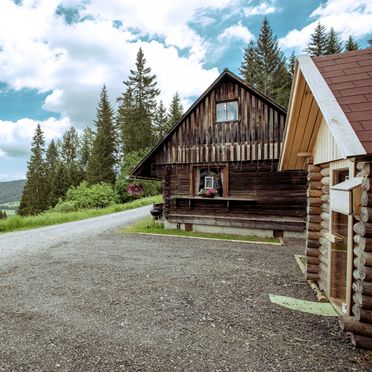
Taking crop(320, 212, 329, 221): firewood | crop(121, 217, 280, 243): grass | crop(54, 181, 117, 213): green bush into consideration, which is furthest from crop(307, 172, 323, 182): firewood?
crop(54, 181, 117, 213): green bush

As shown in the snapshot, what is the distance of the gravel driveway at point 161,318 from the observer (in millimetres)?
3041

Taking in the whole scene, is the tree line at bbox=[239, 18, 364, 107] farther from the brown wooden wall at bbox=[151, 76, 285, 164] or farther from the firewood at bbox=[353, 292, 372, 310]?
the firewood at bbox=[353, 292, 372, 310]

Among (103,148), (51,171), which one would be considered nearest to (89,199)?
(103,148)

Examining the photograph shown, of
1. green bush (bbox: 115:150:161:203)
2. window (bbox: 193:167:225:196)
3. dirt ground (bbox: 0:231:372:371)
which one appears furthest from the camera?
green bush (bbox: 115:150:161:203)

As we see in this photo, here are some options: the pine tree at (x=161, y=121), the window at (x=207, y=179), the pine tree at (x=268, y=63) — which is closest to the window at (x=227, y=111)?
the window at (x=207, y=179)

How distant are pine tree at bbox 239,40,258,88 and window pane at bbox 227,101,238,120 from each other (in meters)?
25.0

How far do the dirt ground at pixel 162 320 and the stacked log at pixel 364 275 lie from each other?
0.27 metres

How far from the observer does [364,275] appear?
317 centimetres

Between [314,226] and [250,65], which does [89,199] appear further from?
[250,65]

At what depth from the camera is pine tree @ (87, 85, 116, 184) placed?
35.9m

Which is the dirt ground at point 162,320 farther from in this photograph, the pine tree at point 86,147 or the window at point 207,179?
the pine tree at point 86,147

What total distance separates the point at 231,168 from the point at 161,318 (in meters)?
7.62

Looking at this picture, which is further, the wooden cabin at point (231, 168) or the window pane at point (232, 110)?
the window pane at point (232, 110)

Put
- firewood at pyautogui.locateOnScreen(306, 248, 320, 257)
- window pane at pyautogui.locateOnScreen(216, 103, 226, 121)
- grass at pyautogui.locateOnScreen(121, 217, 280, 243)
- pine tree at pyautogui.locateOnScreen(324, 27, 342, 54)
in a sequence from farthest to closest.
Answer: pine tree at pyautogui.locateOnScreen(324, 27, 342, 54), window pane at pyautogui.locateOnScreen(216, 103, 226, 121), grass at pyautogui.locateOnScreen(121, 217, 280, 243), firewood at pyautogui.locateOnScreen(306, 248, 320, 257)
